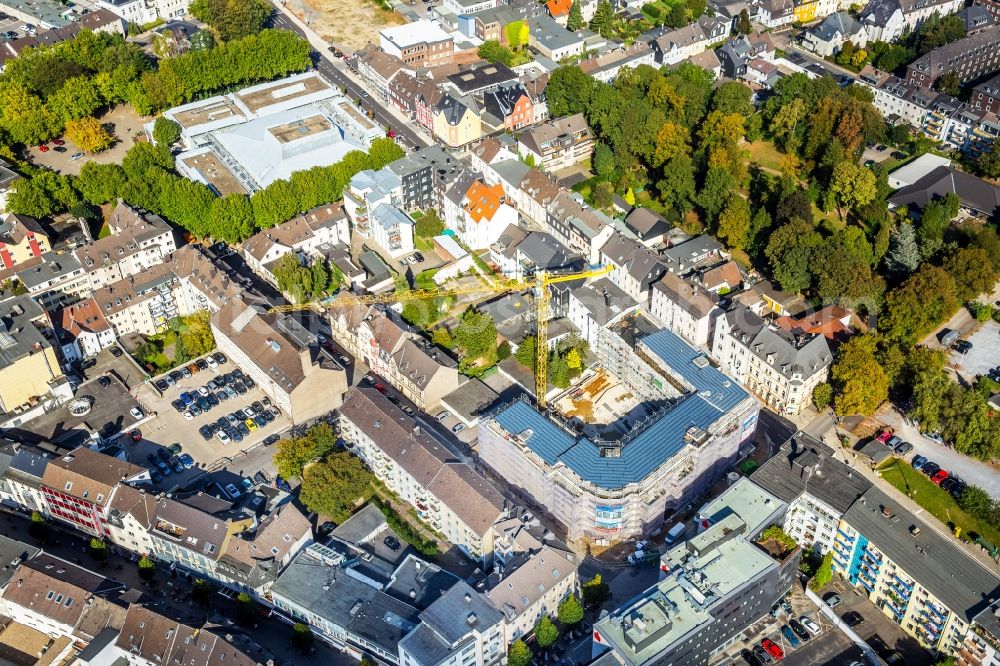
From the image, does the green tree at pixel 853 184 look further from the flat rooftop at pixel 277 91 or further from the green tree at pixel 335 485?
the flat rooftop at pixel 277 91

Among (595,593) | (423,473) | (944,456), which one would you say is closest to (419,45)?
(423,473)

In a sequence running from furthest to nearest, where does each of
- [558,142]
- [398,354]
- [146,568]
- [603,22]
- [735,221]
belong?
[603,22] < [558,142] < [735,221] < [398,354] < [146,568]

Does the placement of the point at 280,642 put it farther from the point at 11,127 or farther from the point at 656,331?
the point at 11,127

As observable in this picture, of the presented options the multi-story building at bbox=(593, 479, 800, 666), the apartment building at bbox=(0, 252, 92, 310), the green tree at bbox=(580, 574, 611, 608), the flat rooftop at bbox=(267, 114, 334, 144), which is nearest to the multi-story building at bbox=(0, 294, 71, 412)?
the apartment building at bbox=(0, 252, 92, 310)

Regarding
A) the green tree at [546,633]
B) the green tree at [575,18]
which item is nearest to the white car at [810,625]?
the green tree at [546,633]

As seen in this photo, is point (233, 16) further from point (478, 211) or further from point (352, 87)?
point (478, 211)

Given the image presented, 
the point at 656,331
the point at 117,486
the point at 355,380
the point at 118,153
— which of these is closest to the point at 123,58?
the point at 118,153
